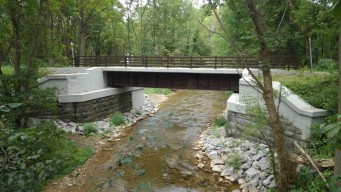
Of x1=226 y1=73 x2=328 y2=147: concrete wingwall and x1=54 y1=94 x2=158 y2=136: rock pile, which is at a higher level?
x1=226 y1=73 x2=328 y2=147: concrete wingwall

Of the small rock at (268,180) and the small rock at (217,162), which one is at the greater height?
the small rock at (268,180)

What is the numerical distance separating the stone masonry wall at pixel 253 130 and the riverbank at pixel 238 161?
0.28m

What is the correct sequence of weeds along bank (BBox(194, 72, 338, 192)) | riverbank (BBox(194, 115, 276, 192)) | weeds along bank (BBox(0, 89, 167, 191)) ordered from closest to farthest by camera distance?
weeds along bank (BBox(0, 89, 167, 191)) < weeds along bank (BBox(194, 72, 338, 192)) < riverbank (BBox(194, 115, 276, 192))

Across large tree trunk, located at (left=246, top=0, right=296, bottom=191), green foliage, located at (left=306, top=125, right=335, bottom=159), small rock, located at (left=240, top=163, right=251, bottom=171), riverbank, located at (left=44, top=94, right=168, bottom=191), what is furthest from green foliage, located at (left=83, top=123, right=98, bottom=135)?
green foliage, located at (left=306, top=125, right=335, bottom=159)

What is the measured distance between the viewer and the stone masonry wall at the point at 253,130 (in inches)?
360

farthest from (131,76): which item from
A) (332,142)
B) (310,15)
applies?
(332,142)

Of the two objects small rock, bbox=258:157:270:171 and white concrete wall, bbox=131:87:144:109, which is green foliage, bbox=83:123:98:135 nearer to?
white concrete wall, bbox=131:87:144:109

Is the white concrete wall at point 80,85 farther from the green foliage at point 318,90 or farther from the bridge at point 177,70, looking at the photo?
the green foliage at point 318,90

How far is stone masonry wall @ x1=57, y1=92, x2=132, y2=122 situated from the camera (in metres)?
15.4

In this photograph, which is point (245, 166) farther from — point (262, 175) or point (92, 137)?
point (92, 137)

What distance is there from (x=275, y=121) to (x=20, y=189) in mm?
6059

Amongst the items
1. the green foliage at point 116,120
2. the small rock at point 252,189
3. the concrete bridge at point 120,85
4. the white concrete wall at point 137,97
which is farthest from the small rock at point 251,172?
the white concrete wall at point 137,97

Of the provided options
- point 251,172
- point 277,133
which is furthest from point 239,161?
point 277,133

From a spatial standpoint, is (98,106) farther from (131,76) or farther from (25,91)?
(25,91)
